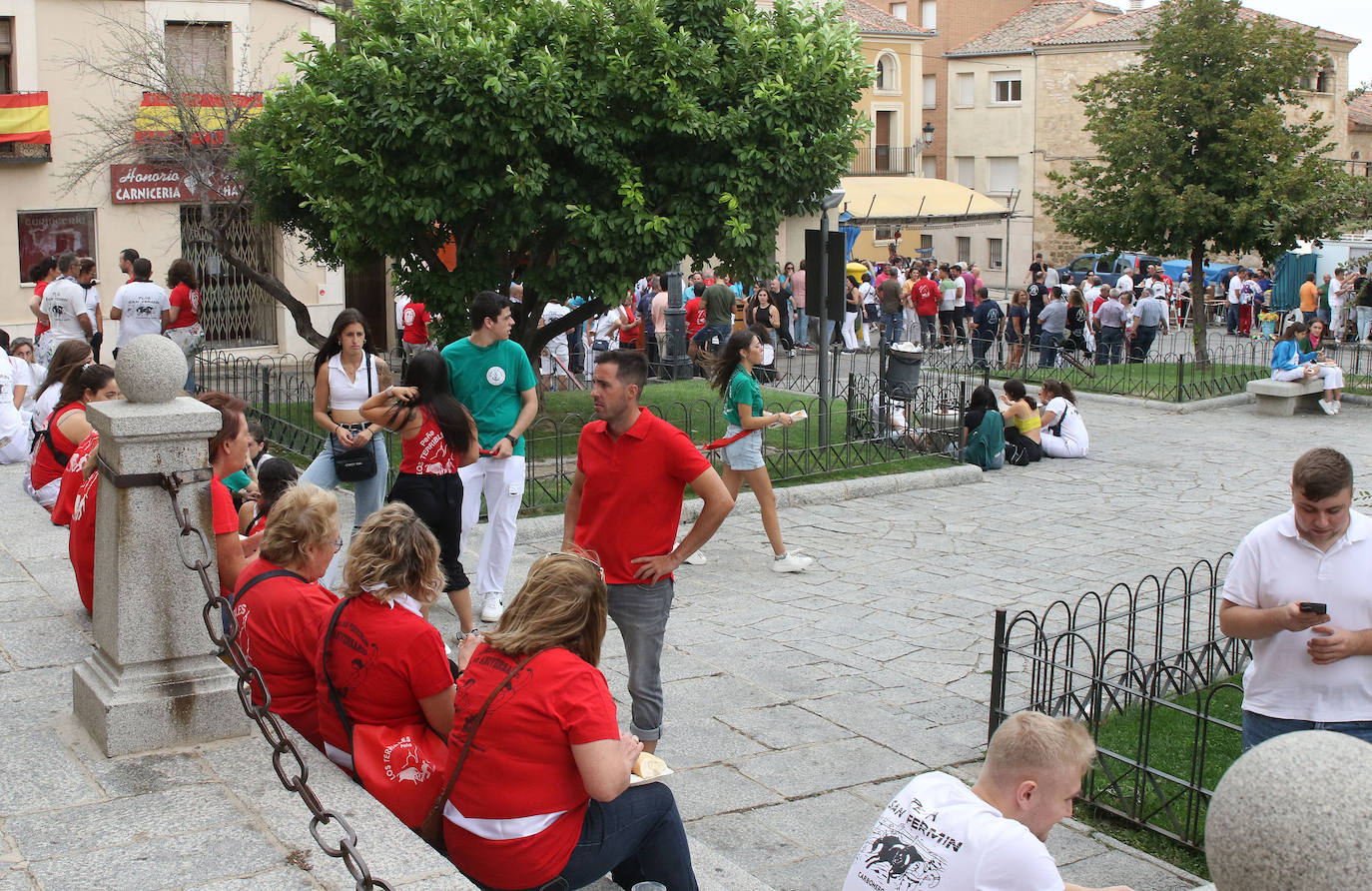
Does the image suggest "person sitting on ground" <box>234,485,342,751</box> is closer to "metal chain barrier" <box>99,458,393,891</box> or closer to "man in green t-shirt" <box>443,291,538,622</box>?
"metal chain barrier" <box>99,458,393,891</box>

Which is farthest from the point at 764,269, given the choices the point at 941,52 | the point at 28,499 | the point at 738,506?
the point at 941,52

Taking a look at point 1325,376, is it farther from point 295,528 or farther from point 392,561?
point 392,561

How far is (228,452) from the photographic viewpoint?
6305mm

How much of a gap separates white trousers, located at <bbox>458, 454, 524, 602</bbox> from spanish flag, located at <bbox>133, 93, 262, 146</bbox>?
32.3 ft

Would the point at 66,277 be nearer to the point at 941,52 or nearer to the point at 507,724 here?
the point at 507,724

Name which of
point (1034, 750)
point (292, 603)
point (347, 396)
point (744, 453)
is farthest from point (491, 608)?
point (1034, 750)

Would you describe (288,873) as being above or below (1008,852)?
below

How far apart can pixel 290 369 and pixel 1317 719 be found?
17.4 m

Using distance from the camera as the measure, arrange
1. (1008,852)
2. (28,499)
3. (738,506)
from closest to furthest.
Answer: (1008,852) < (28,499) < (738,506)

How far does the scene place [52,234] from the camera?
20938 mm

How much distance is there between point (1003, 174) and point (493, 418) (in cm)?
4545

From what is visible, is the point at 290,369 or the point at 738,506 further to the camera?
the point at 290,369

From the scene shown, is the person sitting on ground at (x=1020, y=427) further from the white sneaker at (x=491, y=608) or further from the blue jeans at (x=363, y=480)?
the blue jeans at (x=363, y=480)

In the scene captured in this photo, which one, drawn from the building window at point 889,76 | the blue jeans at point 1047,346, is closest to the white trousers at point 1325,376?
the blue jeans at point 1047,346
